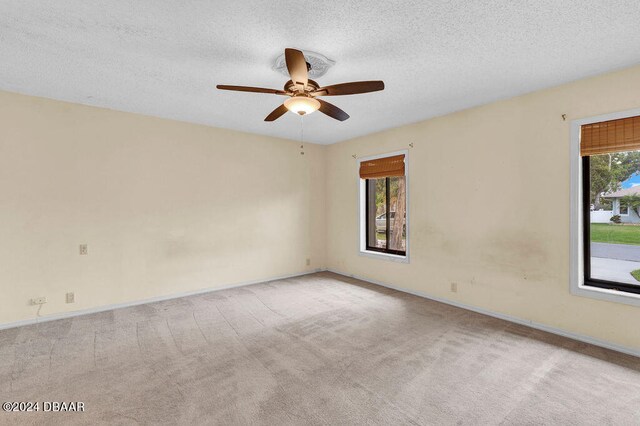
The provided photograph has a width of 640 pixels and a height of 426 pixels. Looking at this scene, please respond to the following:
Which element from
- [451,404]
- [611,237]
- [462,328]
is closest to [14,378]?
[451,404]

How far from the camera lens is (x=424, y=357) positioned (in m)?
2.51

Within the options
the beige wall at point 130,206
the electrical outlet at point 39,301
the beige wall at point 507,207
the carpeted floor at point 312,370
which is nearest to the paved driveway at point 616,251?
the beige wall at point 507,207

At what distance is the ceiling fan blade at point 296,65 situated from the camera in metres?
1.78

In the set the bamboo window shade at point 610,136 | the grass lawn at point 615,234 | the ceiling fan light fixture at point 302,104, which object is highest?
the ceiling fan light fixture at point 302,104

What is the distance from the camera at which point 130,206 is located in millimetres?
3812

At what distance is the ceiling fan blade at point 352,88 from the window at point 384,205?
247 centimetres

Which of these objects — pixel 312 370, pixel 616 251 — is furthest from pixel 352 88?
pixel 616 251

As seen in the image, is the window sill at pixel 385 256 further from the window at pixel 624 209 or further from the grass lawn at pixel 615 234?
the window at pixel 624 209

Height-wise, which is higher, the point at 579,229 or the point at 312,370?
the point at 579,229

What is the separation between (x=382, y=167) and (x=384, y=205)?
27.3 inches

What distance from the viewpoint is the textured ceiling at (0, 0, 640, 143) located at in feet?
5.97

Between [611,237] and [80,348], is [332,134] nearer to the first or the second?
[611,237]

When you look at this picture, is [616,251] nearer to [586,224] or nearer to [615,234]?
[615,234]

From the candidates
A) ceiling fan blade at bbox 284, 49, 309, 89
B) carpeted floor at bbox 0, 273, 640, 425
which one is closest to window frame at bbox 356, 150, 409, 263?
carpeted floor at bbox 0, 273, 640, 425
